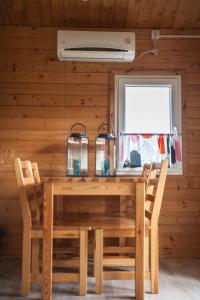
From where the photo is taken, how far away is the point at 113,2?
3.01 m

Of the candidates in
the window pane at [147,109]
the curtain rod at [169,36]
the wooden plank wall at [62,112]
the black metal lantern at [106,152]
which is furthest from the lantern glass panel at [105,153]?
the curtain rod at [169,36]

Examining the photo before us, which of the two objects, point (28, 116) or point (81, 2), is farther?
point (28, 116)

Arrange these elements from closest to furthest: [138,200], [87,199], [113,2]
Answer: [138,200]
[113,2]
[87,199]

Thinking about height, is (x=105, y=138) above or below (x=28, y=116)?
below

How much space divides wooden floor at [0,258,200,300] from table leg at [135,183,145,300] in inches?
4.4

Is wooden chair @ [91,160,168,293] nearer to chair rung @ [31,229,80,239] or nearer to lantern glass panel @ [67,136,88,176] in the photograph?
chair rung @ [31,229,80,239]

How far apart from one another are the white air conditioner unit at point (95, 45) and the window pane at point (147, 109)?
348 millimetres

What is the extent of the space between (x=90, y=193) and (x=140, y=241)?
0.44 m

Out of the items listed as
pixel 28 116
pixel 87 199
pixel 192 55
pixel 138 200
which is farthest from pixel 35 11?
pixel 138 200

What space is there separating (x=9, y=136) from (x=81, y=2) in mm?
1389

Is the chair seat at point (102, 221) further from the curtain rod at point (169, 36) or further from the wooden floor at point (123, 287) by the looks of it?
the curtain rod at point (169, 36)

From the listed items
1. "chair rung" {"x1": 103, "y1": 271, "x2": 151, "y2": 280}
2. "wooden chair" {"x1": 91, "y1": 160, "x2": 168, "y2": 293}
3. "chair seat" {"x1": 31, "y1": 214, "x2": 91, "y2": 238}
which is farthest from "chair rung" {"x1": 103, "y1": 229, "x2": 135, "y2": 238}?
"chair rung" {"x1": 103, "y1": 271, "x2": 151, "y2": 280}

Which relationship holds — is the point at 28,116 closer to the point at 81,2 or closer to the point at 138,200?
the point at 81,2

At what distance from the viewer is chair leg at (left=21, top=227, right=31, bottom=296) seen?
219 cm
